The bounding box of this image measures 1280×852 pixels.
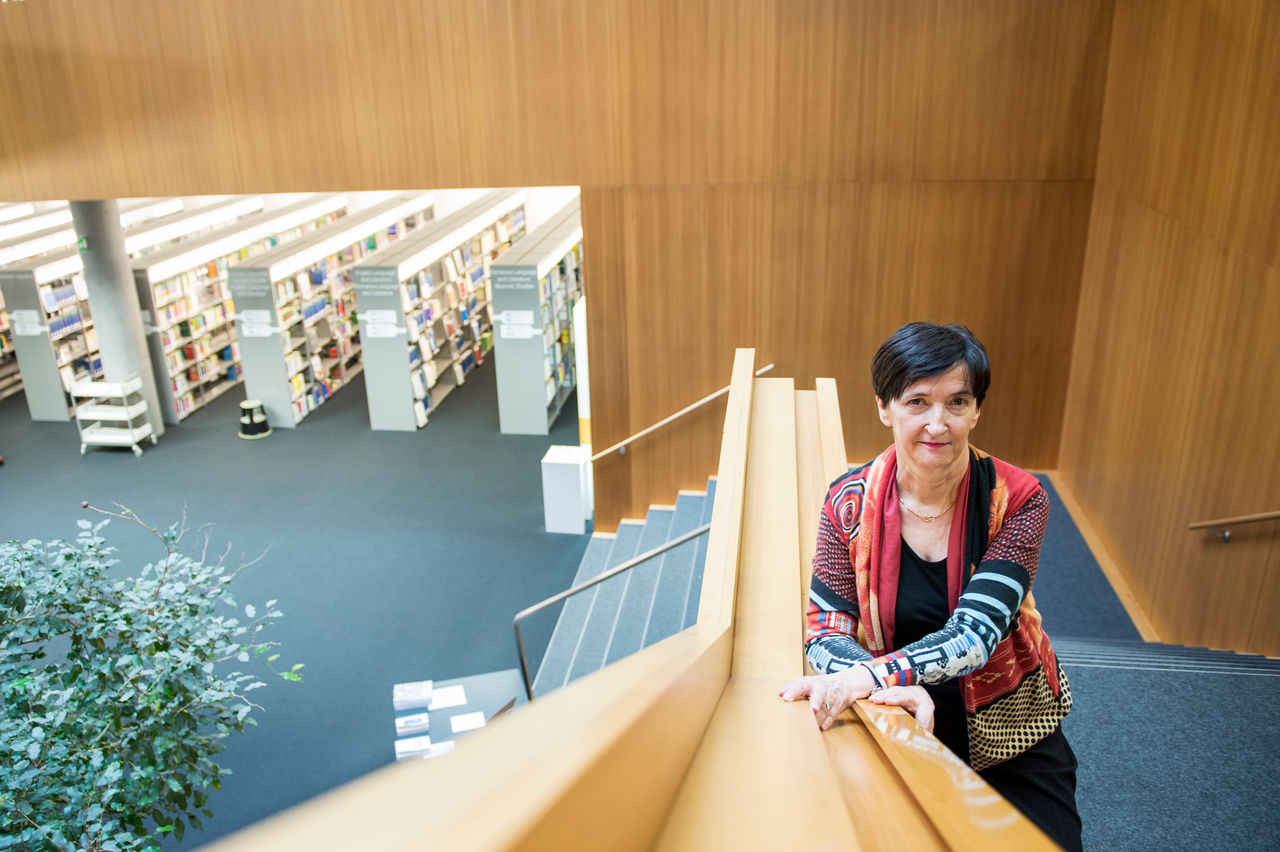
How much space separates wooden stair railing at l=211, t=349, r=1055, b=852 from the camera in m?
0.47

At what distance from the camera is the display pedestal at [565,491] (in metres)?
8.45

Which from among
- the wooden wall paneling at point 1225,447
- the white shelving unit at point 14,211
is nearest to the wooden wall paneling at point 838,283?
the wooden wall paneling at point 1225,447

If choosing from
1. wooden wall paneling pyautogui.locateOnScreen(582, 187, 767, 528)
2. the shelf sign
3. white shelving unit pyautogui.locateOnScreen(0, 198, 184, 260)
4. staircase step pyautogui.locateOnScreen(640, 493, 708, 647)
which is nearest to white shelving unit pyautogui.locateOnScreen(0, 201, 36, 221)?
white shelving unit pyautogui.locateOnScreen(0, 198, 184, 260)

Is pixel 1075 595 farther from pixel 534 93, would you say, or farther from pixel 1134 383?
pixel 534 93

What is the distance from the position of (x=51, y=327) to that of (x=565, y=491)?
25.1ft

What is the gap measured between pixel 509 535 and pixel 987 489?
7209 mm

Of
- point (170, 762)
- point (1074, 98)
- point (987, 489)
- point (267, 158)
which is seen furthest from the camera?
point (267, 158)

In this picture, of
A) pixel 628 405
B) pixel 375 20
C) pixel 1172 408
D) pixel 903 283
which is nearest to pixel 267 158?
pixel 375 20

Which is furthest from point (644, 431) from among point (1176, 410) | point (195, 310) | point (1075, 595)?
point (195, 310)

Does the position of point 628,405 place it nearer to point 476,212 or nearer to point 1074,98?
point 1074,98

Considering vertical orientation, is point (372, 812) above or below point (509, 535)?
above

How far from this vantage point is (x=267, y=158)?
23.4ft

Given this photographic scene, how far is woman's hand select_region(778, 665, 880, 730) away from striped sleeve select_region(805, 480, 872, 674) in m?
0.17

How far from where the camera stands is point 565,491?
8.49 metres
